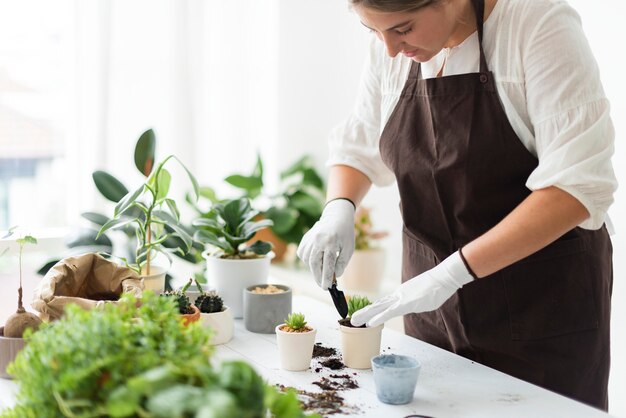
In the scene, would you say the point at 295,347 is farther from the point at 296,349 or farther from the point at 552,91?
the point at 552,91

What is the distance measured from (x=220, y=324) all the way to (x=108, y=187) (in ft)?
1.92

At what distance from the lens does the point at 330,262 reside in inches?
68.6

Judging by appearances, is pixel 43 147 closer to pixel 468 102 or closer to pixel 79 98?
pixel 79 98

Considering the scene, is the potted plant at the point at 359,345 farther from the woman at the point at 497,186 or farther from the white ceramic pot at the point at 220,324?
the white ceramic pot at the point at 220,324

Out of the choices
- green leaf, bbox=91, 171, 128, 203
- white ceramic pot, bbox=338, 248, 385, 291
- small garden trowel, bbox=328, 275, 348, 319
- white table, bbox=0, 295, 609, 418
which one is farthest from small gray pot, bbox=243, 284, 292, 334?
white ceramic pot, bbox=338, 248, 385, 291

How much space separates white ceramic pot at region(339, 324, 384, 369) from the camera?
1.47m

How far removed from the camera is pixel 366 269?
2.92 meters

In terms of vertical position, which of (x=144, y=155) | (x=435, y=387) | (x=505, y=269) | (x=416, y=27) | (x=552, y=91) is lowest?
→ (x=435, y=387)

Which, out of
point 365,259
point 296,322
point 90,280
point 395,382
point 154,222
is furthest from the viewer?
point 365,259

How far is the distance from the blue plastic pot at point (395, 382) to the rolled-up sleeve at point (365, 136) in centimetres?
76

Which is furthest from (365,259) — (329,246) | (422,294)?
(422,294)

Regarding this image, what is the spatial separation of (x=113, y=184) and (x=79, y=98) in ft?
4.17

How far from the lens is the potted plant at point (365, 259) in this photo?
9.53ft

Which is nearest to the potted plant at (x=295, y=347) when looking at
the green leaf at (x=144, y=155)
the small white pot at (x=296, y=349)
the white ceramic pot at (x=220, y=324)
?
the small white pot at (x=296, y=349)
